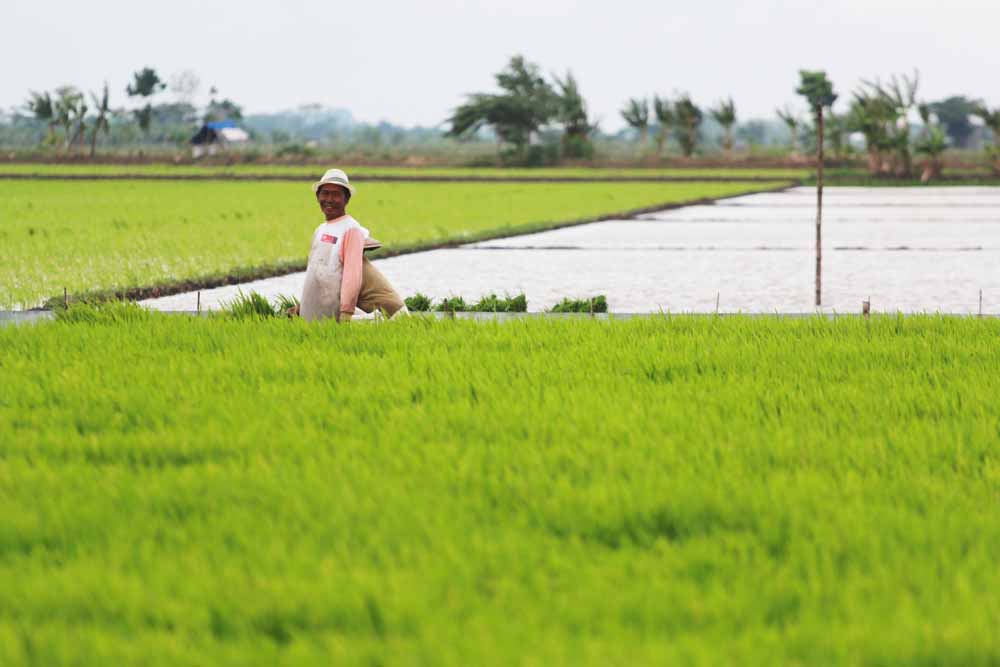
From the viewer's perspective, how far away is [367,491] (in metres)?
3.52

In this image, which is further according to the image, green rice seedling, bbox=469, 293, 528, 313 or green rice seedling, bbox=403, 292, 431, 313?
green rice seedling, bbox=403, 292, 431, 313

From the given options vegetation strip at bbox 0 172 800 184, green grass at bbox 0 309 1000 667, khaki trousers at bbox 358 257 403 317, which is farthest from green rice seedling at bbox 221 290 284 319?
vegetation strip at bbox 0 172 800 184

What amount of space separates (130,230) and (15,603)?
15490mm

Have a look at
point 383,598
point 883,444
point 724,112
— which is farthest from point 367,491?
point 724,112

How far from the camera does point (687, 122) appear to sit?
184ft

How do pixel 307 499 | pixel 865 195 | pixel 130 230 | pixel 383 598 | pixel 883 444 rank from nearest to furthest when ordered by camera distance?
pixel 383 598 → pixel 307 499 → pixel 883 444 → pixel 130 230 → pixel 865 195

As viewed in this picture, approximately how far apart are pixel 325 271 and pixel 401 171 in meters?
44.0

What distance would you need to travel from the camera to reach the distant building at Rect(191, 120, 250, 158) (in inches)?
2574

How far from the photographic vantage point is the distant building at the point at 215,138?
65.4 meters

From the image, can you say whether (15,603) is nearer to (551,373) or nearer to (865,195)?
(551,373)

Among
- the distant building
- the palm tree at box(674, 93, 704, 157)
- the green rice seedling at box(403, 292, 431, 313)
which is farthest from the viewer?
the distant building

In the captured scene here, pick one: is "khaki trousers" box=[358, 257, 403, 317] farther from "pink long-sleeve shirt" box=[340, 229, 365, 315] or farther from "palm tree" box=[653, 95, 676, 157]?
"palm tree" box=[653, 95, 676, 157]

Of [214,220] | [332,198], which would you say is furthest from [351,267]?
[214,220]

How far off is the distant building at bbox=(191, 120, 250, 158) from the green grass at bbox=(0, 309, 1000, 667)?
59130mm
